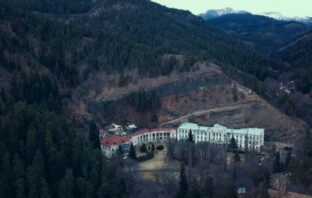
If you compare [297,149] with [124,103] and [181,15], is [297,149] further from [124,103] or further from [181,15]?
[181,15]

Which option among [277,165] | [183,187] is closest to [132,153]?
[183,187]

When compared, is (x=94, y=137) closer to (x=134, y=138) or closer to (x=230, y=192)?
(x=134, y=138)

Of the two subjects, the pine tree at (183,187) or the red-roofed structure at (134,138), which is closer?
the pine tree at (183,187)

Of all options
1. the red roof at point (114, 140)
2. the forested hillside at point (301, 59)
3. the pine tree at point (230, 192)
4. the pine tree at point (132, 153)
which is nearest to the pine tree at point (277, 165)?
the pine tree at point (230, 192)

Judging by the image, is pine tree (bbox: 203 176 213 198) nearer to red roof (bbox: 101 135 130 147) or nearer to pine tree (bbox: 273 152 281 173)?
pine tree (bbox: 273 152 281 173)

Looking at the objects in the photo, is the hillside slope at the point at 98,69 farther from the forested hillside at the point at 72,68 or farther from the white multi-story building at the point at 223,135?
the white multi-story building at the point at 223,135
